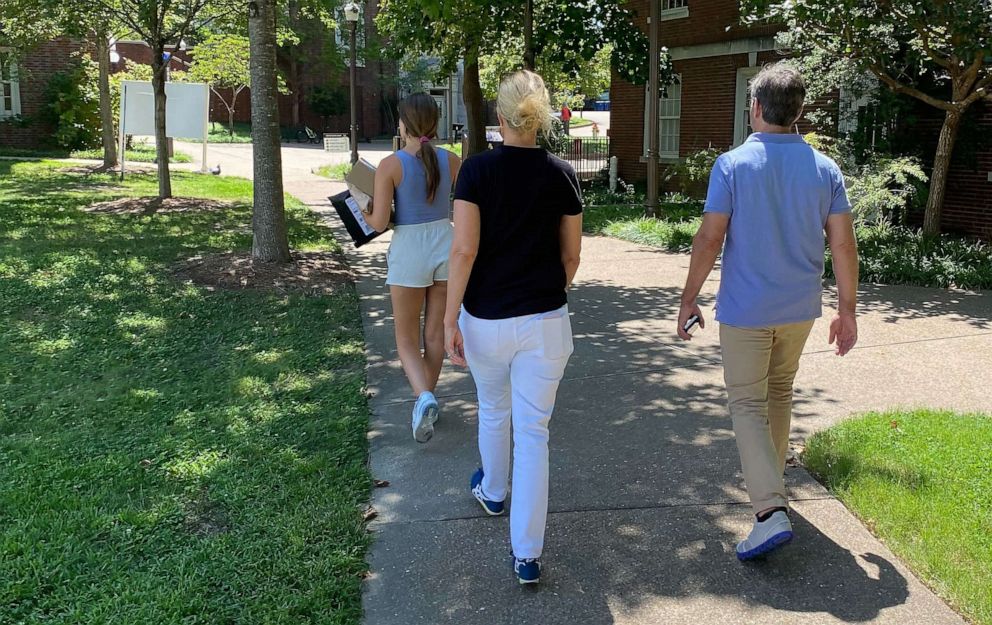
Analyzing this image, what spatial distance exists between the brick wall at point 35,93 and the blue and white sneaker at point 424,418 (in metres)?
26.3

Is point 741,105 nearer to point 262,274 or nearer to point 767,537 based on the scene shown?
point 262,274

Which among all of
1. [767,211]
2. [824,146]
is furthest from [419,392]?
[824,146]

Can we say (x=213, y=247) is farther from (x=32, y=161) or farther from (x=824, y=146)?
(x=32, y=161)

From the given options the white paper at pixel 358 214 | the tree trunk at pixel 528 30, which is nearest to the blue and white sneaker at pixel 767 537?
the white paper at pixel 358 214

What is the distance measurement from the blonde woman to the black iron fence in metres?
21.2

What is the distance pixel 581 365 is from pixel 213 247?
5.90 metres

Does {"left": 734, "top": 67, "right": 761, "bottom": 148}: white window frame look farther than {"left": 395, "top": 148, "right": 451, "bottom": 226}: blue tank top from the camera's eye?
Yes

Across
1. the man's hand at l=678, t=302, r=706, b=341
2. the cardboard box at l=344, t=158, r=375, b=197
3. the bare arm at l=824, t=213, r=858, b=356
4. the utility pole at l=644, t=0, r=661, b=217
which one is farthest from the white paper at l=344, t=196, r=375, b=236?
the utility pole at l=644, t=0, r=661, b=217

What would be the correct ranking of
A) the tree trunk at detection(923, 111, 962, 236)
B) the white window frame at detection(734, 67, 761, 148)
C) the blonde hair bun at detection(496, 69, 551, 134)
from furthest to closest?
the white window frame at detection(734, 67, 761, 148)
the tree trunk at detection(923, 111, 962, 236)
the blonde hair bun at detection(496, 69, 551, 134)

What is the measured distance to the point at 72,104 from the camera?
87.2 feet

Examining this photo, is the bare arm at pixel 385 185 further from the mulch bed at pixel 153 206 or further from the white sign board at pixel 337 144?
the white sign board at pixel 337 144

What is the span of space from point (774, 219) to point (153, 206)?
42.2 ft

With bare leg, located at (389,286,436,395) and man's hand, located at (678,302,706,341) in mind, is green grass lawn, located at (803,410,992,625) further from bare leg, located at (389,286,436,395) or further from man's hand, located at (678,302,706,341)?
bare leg, located at (389,286,436,395)

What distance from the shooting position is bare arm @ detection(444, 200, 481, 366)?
3.19m
